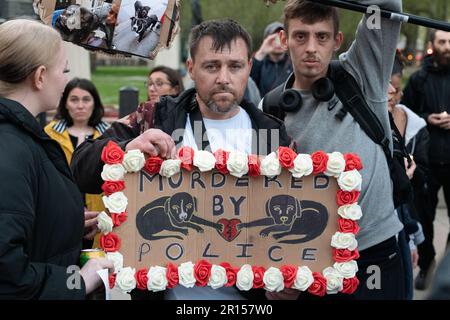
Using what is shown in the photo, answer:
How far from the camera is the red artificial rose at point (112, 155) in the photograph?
108 inches

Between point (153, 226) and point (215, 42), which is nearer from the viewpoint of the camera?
point (153, 226)

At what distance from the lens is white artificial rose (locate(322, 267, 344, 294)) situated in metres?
2.83

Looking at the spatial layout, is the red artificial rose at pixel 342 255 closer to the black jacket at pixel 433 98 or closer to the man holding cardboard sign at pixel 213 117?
the man holding cardboard sign at pixel 213 117

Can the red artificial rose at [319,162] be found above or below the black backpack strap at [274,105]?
below

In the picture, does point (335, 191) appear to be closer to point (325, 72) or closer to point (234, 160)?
point (234, 160)

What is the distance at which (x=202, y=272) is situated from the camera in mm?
2789

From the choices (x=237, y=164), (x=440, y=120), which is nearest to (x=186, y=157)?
(x=237, y=164)

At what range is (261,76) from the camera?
8289mm

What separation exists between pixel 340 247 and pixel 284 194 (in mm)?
308

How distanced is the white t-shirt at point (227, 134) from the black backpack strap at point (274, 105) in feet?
0.87

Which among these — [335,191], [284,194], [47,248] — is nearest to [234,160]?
[284,194]

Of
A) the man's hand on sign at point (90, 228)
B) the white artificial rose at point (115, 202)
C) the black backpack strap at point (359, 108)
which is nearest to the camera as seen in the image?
the white artificial rose at point (115, 202)

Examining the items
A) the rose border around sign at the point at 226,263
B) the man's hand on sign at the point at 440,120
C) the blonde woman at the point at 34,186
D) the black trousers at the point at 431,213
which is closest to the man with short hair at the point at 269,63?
the man's hand on sign at the point at 440,120

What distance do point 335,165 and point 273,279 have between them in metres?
0.52
